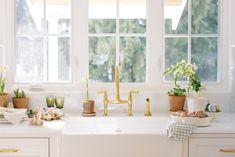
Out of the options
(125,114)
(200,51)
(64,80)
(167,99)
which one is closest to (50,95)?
(64,80)

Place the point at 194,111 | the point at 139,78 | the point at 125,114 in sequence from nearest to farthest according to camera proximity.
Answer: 1. the point at 194,111
2. the point at 125,114
3. the point at 139,78

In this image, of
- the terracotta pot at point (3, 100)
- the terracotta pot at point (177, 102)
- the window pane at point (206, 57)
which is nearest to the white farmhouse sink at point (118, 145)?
the terracotta pot at point (177, 102)

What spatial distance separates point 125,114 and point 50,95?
63 centimetres

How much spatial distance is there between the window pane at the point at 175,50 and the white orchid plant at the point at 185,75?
0.14 meters

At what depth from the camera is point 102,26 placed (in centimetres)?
358

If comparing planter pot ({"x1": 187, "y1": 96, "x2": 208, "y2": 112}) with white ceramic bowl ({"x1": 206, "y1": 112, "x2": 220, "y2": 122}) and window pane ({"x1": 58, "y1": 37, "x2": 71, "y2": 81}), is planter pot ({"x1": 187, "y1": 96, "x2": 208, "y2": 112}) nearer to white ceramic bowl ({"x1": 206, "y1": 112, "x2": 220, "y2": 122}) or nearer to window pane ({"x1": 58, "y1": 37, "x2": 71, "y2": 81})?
white ceramic bowl ({"x1": 206, "y1": 112, "x2": 220, "y2": 122})

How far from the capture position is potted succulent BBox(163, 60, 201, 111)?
332 centimetres

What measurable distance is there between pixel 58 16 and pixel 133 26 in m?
0.63

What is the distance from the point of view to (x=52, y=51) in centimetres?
356

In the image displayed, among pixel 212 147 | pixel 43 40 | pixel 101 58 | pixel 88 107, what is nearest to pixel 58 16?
pixel 43 40

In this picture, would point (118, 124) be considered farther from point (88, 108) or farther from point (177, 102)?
point (177, 102)

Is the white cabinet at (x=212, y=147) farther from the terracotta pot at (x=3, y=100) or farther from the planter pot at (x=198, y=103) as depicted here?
the terracotta pot at (x=3, y=100)

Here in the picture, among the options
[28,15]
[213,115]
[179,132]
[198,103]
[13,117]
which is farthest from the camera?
[28,15]

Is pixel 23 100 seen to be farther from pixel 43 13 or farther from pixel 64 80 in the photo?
pixel 43 13
